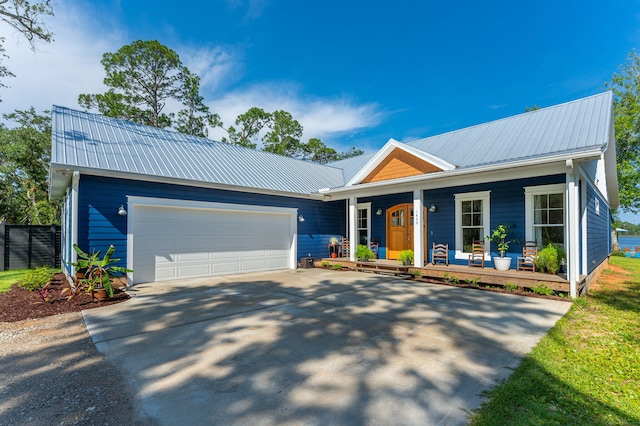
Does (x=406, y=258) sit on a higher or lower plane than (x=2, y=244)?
lower

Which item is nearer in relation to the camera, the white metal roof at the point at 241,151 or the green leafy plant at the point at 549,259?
the green leafy plant at the point at 549,259

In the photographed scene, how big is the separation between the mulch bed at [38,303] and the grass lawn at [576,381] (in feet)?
20.6

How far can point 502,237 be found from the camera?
8.08 m

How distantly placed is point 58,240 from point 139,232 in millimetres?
5625

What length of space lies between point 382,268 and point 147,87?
1949cm

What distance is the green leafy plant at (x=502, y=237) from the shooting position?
8.04 m

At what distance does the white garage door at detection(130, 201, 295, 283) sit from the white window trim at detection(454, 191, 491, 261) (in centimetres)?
533

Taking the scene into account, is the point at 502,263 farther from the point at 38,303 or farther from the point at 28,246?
the point at 28,246

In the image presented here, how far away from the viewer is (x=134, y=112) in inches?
785

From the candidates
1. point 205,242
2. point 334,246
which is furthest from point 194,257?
point 334,246

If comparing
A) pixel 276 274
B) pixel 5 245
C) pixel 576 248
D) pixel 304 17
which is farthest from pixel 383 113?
pixel 5 245

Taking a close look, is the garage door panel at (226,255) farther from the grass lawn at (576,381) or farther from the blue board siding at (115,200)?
the grass lawn at (576,381)

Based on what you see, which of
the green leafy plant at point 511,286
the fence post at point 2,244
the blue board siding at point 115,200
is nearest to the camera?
the green leafy plant at point 511,286

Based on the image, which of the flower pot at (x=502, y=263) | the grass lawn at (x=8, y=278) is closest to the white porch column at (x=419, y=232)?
the flower pot at (x=502, y=263)
